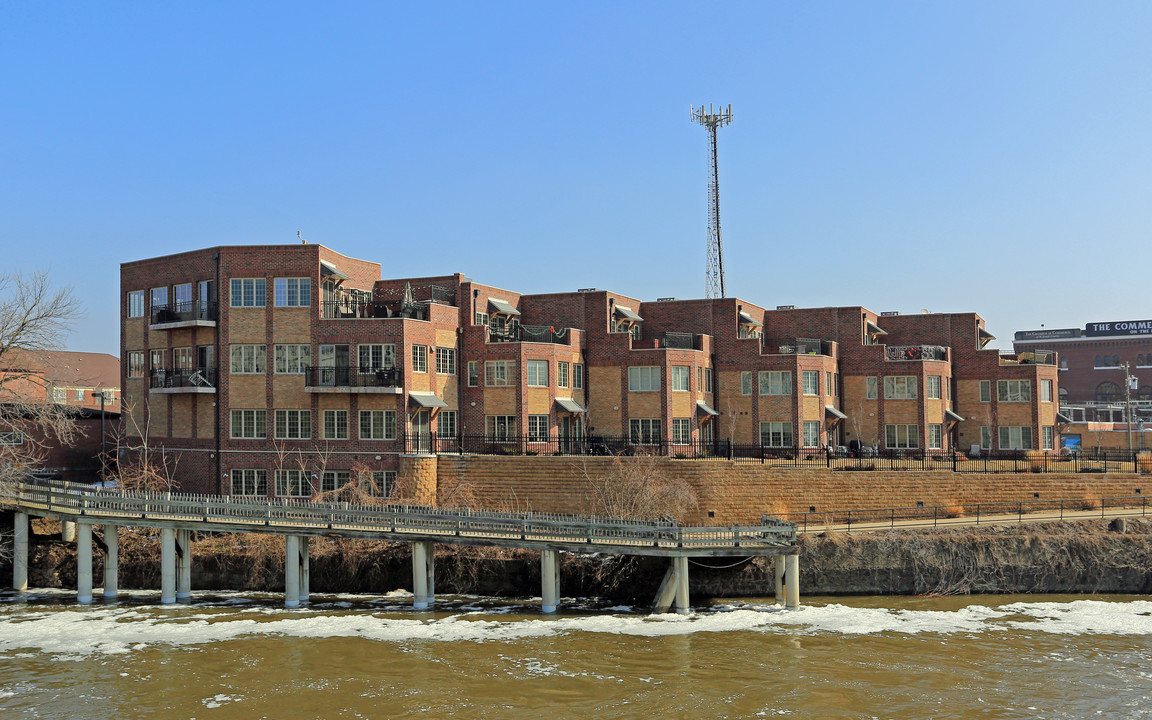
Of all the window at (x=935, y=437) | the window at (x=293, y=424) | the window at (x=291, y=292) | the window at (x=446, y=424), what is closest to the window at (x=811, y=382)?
the window at (x=935, y=437)

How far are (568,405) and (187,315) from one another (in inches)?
787

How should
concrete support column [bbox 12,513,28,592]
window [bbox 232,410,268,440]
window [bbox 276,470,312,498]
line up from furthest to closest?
window [bbox 232,410,268,440], window [bbox 276,470,312,498], concrete support column [bbox 12,513,28,592]

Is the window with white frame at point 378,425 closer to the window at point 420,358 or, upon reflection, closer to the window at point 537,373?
the window at point 420,358

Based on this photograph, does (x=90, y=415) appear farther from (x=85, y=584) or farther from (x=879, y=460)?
(x=879, y=460)

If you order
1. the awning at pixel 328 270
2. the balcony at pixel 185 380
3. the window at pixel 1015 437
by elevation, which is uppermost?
the awning at pixel 328 270

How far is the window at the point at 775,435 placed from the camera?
175 ft

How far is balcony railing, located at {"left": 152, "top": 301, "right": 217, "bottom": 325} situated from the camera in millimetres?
46375

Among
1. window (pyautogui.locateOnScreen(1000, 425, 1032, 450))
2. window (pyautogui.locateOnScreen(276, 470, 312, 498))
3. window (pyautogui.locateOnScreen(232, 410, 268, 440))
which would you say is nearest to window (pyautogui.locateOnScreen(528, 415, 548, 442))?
window (pyautogui.locateOnScreen(276, 470, 312, 498))

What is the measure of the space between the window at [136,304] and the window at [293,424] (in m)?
11.3

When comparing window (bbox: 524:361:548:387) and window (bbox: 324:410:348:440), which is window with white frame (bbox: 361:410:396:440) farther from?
window (bbox: 524:361:548:387)

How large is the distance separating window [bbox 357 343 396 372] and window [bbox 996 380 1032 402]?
38436 millimetres

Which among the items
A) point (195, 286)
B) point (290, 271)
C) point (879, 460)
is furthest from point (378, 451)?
point (879, 460)

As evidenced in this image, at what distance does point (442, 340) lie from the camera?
160 ft

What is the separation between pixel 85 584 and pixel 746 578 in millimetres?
25700
